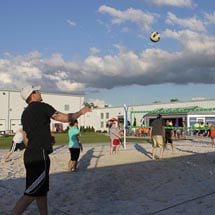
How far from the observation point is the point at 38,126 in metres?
4.85

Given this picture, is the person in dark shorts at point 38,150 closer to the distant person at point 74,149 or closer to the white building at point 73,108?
the distant person at point 74,149

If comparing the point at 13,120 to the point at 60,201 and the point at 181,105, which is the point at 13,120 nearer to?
the point at 181,105

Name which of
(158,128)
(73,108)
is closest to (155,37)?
(158,128)

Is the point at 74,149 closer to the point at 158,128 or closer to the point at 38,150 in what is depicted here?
the point at 158,128

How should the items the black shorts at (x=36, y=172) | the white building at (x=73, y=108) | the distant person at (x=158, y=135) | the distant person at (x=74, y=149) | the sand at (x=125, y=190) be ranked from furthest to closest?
the white building at (x=73, y=108), the distant person at (x=158, y=135), the distant person at (x=74, y=149), the sand at (x=125, y=190), the black shorts at (x=36, y=172)

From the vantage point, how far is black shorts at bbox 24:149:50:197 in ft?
15.6

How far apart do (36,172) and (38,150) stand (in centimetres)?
26

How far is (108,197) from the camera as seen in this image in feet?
24.1

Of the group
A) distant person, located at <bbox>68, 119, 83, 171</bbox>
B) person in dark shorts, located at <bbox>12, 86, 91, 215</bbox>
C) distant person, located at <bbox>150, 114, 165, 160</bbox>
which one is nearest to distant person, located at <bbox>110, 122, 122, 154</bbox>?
distant person, located at <bbox>150, 114, 165, 160</bbox>

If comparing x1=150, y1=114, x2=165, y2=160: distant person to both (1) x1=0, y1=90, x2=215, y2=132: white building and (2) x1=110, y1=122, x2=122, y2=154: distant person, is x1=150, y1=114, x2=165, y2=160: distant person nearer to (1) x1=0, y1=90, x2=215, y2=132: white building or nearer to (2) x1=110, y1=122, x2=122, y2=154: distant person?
(2) x1=110, y1=122, x2=122, y2=154: distant person

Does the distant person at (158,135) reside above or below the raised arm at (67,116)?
below

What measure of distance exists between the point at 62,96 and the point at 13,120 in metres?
11.4

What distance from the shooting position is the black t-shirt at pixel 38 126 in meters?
4.84

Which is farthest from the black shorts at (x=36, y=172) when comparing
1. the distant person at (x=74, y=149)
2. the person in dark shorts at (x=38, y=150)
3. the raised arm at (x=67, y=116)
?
the distant person at (x=74, y=149)
